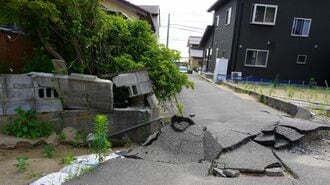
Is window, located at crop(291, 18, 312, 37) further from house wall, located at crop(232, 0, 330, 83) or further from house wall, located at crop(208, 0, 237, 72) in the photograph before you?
house wall, located at crop(208, 0, 237, 72)

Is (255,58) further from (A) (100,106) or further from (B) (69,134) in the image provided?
(B) (69,134)

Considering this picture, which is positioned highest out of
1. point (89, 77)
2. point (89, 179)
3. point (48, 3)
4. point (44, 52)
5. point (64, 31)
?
point (48, 3)

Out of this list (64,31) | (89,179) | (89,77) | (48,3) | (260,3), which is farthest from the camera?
(260,3)

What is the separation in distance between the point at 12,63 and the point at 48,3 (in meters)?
1.80

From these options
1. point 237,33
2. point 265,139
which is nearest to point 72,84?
point 265,139

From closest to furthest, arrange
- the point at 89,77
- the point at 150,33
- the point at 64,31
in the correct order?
the point at 89,77 < the point at 64,31 < the point at 150,33

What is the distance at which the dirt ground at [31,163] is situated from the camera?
369 cm

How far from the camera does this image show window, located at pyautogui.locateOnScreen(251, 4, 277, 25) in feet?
52.1

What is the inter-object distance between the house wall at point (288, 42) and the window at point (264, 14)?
0.78 ft

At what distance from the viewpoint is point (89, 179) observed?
3451 millimetres

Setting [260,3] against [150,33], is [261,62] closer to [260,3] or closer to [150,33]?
[260,3]

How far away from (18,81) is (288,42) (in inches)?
612

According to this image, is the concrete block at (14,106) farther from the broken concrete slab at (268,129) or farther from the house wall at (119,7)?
the house wall at (119,7)

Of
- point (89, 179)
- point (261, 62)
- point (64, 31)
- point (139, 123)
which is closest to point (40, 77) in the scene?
point (64, 31)
